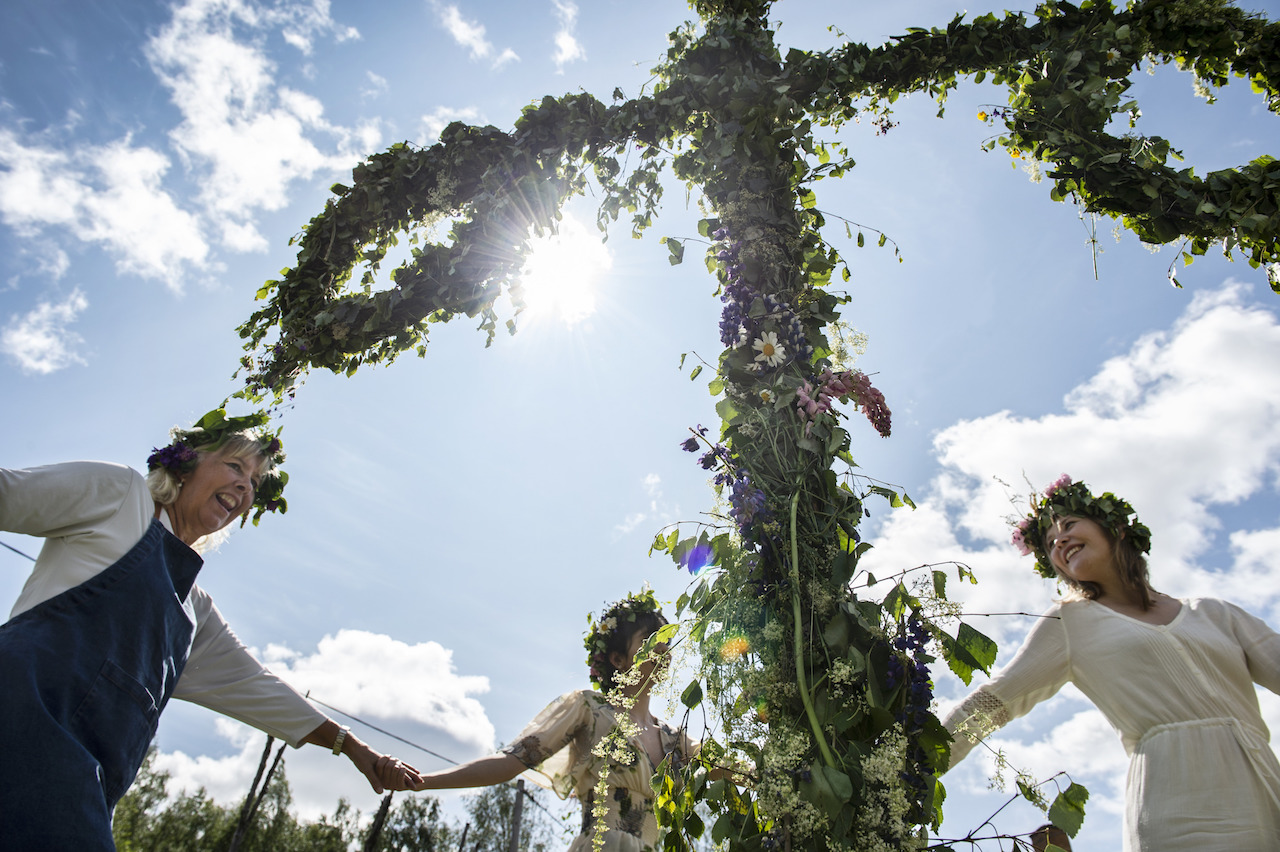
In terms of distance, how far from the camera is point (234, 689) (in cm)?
240

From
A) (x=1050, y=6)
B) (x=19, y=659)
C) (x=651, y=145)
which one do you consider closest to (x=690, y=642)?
(x=19, y=659)

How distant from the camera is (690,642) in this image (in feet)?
5.12

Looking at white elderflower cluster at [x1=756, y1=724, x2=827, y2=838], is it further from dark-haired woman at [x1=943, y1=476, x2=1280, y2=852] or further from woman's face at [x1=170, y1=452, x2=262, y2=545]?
woman's face at [x1=170, y1=452, x2=262, y2=545]

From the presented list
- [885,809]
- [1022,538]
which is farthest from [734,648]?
[1022,538]

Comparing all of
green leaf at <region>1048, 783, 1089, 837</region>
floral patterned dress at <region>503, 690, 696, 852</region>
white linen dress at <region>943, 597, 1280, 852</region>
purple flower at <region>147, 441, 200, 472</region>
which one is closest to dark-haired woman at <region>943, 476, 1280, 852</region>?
white linen dress at <region>943, 597, 1280, 852</region>

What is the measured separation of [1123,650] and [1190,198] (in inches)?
59.5

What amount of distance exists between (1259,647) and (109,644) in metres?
3.08

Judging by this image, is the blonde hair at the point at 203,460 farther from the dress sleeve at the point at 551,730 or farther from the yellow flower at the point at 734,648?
the yellow flower at the point at 734,648

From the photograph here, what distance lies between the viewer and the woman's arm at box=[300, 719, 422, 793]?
7.79ft

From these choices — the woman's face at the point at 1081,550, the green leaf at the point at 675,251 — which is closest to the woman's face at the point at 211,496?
the green leaf at the point at 675,251

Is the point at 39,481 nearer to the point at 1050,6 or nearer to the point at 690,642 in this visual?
the point at 690,642

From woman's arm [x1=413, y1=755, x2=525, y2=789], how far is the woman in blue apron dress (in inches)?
4.3

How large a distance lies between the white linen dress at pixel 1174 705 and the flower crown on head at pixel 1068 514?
364 millimetres

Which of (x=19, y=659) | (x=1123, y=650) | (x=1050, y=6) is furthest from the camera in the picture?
(x=1050, y=6)
